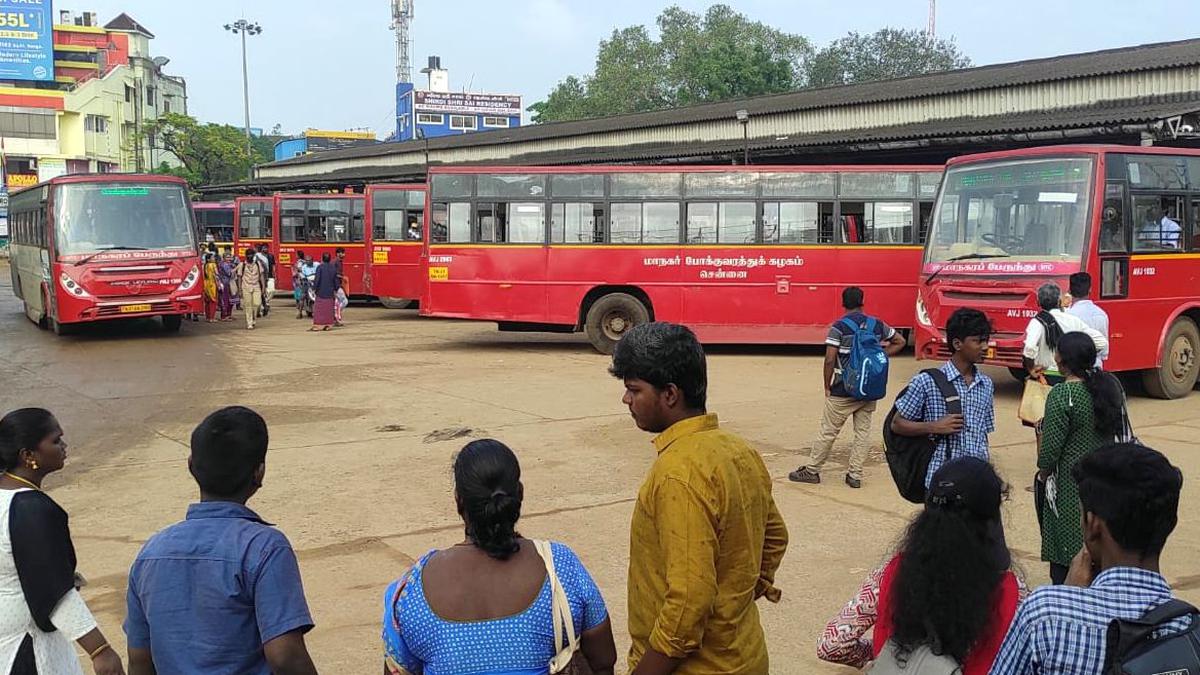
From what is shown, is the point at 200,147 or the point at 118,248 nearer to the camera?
the point at 118,248

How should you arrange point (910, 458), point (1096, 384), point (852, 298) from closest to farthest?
point (1096, 384) < point (910, 458) < point (852, 298)

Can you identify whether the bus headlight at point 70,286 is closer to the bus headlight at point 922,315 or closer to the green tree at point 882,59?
the bus headlight at point 922,315

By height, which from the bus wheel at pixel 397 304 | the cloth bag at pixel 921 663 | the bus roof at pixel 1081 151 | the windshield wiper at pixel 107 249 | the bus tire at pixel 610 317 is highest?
the bus roof at pixel 1081 151

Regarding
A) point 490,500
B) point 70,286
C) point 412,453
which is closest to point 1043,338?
point 412,453

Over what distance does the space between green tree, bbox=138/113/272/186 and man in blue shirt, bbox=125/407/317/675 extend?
58472 mm

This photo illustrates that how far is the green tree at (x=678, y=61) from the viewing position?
66.7 meters

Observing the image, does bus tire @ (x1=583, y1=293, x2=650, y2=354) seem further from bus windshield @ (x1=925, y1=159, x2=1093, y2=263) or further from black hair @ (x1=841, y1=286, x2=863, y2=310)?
black hair @ (x1=841, y1=286, x2=863, y2=310)

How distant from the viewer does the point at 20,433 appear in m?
3.17

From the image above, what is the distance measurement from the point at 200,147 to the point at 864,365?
5708 cm

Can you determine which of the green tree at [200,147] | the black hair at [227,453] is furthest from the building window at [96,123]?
the black hair at [227,453]

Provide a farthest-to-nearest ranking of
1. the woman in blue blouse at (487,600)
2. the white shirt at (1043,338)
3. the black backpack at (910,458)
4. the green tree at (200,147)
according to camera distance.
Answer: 1. the green tree at (200,147)
2. the white shirt at (1043,338)
3. the black backpack at (910,458)
4. the woman in blue blouse at (487,600)

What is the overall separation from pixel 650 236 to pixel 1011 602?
48.8 feet

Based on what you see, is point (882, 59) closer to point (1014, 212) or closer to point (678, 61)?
point (678, 61)

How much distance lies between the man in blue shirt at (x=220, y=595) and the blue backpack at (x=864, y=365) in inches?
229
